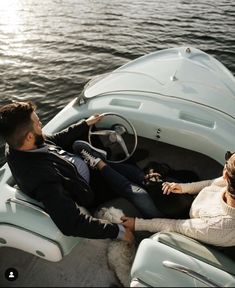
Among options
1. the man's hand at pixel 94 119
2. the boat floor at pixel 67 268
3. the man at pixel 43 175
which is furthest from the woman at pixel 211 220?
the man's hand at pixel 94 119

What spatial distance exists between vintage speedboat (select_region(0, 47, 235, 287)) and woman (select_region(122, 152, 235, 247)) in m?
0.10

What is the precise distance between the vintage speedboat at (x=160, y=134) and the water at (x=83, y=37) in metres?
2.15

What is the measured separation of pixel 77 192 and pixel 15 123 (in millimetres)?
770

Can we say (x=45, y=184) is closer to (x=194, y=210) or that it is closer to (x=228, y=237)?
(x=194, y=210)

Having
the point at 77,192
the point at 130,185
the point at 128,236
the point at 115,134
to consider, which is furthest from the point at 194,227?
the point at 115,134

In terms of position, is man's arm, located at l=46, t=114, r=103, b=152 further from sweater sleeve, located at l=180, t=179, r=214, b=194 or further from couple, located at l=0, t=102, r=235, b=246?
sweater sleeve, located at l=180, t=179, r=214, b=194

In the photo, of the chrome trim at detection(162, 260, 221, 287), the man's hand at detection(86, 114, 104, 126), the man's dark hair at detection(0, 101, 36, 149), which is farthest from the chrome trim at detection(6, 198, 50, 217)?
the man's hand at detection(86, 114, 104, 126)

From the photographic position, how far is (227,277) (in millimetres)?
2453

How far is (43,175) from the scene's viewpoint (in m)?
2.88

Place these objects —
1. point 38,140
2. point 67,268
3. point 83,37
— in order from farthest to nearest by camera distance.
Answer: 1. point 83,37
2. point 67,268
3. point 38,140

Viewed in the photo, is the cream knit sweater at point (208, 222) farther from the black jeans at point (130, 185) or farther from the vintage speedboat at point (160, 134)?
the black jeans at point (130, 185)

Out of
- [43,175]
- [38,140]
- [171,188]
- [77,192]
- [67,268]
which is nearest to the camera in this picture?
[43,175]

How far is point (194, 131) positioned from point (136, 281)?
72.5 inches

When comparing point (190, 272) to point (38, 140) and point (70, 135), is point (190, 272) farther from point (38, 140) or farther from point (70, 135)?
point (70, 135)
